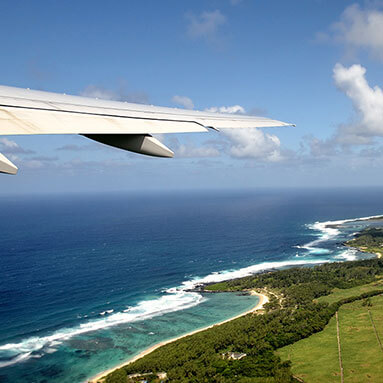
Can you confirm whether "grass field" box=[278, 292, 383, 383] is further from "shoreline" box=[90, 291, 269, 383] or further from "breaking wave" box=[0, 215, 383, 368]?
"breaking wave" box=[0, 215, 383, 368]

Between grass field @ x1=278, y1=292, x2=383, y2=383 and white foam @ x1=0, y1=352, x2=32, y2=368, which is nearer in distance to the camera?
grass field @ x1=278, y1=292, x2=383, y2=383

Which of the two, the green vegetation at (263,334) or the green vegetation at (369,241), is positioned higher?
the green vegetation at (369,241)

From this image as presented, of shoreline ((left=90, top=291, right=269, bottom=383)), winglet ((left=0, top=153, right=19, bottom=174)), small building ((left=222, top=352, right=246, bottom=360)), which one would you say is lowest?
shoreline ((left=90, top=291, right=269, bottom=383))

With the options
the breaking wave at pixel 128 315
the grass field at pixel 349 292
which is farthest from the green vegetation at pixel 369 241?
the breaking wave at pixel 128 315

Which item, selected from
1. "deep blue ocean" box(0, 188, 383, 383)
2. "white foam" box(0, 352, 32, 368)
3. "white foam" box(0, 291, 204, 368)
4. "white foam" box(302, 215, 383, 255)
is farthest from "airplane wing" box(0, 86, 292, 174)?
"white foam" box(302, 215, 383, 255)

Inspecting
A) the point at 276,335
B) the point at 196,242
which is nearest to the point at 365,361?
the point at 276,335

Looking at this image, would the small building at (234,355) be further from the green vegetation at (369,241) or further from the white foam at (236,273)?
the green vegetation at (369,241)

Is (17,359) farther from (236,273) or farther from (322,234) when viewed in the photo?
(322,234)
